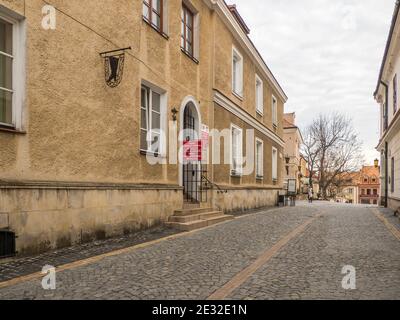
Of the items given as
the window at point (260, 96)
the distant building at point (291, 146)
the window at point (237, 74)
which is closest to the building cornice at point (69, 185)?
the window at point (237, 74)

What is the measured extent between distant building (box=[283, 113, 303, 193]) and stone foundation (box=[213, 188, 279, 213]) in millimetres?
26581

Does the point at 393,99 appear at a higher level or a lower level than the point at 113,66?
higher

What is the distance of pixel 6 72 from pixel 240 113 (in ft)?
38.5

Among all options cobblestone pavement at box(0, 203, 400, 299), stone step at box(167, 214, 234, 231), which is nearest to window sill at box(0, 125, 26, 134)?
cobblestone pavement at box(0, 203, 400, 299)

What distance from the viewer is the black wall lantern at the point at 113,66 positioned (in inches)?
328

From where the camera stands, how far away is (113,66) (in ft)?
27.5

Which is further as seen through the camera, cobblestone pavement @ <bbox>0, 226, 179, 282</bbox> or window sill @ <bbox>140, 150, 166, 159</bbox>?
window sill @ <bbox>140, 150, 166, 159</bbox>

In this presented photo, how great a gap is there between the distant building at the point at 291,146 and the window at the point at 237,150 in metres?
31.1

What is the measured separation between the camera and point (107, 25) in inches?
333

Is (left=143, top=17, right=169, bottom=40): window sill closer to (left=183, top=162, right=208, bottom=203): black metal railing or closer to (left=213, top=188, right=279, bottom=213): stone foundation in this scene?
(left=183, top=162, right=208, bottom=203): black metal railing

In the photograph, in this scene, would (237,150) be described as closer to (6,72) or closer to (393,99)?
(393,99)

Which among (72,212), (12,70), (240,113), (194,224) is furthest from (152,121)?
(240,113)

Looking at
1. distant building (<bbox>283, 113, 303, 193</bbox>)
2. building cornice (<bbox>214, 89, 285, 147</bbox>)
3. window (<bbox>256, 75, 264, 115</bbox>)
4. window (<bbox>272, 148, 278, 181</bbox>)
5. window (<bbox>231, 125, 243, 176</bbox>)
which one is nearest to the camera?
building cornice (<bbox>214, 89, 285, 147</bbox>)

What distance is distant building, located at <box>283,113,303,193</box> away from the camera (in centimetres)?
4994
